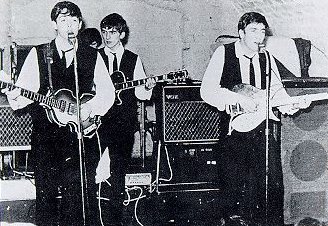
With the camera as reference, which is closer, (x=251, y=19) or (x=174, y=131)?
(x=251, y=19)

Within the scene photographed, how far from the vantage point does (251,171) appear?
8.65 ft

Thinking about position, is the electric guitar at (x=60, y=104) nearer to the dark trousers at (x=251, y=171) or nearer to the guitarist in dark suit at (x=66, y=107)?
the guitarist in dark suit at (x=66, y=107)

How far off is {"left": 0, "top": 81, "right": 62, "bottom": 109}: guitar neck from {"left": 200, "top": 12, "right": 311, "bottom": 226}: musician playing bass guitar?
781 mm

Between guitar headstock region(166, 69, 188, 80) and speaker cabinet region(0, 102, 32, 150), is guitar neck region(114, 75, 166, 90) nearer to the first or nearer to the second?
guitar headstock region(166, 69, 188, 80)

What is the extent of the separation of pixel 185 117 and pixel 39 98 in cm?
92

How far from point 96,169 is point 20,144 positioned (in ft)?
1.84

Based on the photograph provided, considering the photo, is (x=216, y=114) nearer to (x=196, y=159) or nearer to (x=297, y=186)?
(x=196, y=159)

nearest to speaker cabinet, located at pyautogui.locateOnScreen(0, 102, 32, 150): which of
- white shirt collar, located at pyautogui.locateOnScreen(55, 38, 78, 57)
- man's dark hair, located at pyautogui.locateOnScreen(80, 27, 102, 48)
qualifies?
white shirt collar, located at pyautogui.locateOnScreen(55, 38, 78, 57)

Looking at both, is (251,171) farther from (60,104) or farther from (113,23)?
(113,23)

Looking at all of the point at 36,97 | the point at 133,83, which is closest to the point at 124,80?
the point at 133,83

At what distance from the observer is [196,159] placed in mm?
3291

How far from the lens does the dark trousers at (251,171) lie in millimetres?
2555

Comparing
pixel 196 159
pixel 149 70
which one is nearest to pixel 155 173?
pixel 196 159

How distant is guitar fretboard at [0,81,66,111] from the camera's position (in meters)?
2.56
